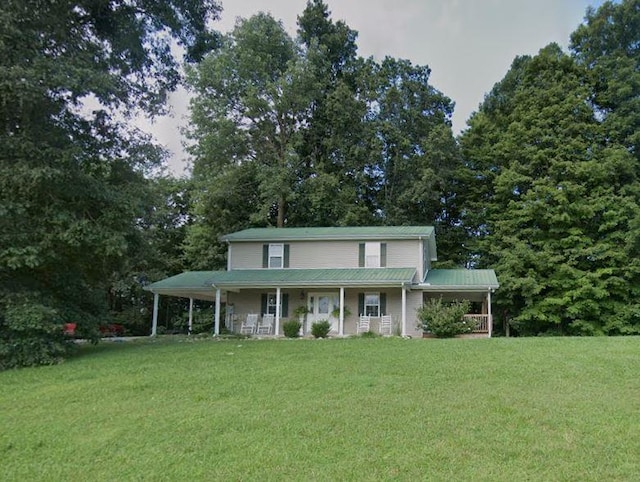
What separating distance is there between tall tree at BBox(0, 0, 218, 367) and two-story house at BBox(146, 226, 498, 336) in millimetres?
7298

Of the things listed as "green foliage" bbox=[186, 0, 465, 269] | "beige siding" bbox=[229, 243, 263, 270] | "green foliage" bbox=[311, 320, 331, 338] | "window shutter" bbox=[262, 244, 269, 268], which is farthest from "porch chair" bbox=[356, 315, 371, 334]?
"green foliage" bbox=[186, 0, 465, 269]

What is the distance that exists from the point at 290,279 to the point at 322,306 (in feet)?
6.78

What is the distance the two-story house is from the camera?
2019 cm

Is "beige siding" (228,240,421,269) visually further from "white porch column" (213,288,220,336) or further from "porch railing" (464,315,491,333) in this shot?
"porch railing" (464,315,491,333)

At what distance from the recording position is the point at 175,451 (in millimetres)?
5543

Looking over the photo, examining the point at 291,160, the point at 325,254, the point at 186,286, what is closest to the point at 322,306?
the point at 325,254

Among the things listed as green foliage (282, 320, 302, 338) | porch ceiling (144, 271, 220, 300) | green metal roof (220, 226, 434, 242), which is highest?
green metal roof (220, 226, 434, 242)

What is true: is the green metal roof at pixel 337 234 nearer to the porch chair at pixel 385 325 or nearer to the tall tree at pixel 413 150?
the porch chair at pixel 385 325

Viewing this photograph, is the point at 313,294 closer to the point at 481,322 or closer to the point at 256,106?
the point at 481,322

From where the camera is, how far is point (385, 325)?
65.9ft

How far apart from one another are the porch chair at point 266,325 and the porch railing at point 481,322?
7.54 m

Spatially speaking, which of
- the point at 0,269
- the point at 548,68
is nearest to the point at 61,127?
the point at 0,269

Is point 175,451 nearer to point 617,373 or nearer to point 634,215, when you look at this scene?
point 617,373

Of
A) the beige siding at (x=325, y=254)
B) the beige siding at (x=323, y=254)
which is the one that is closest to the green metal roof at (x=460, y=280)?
the beige siding at (x=325, y=254)
